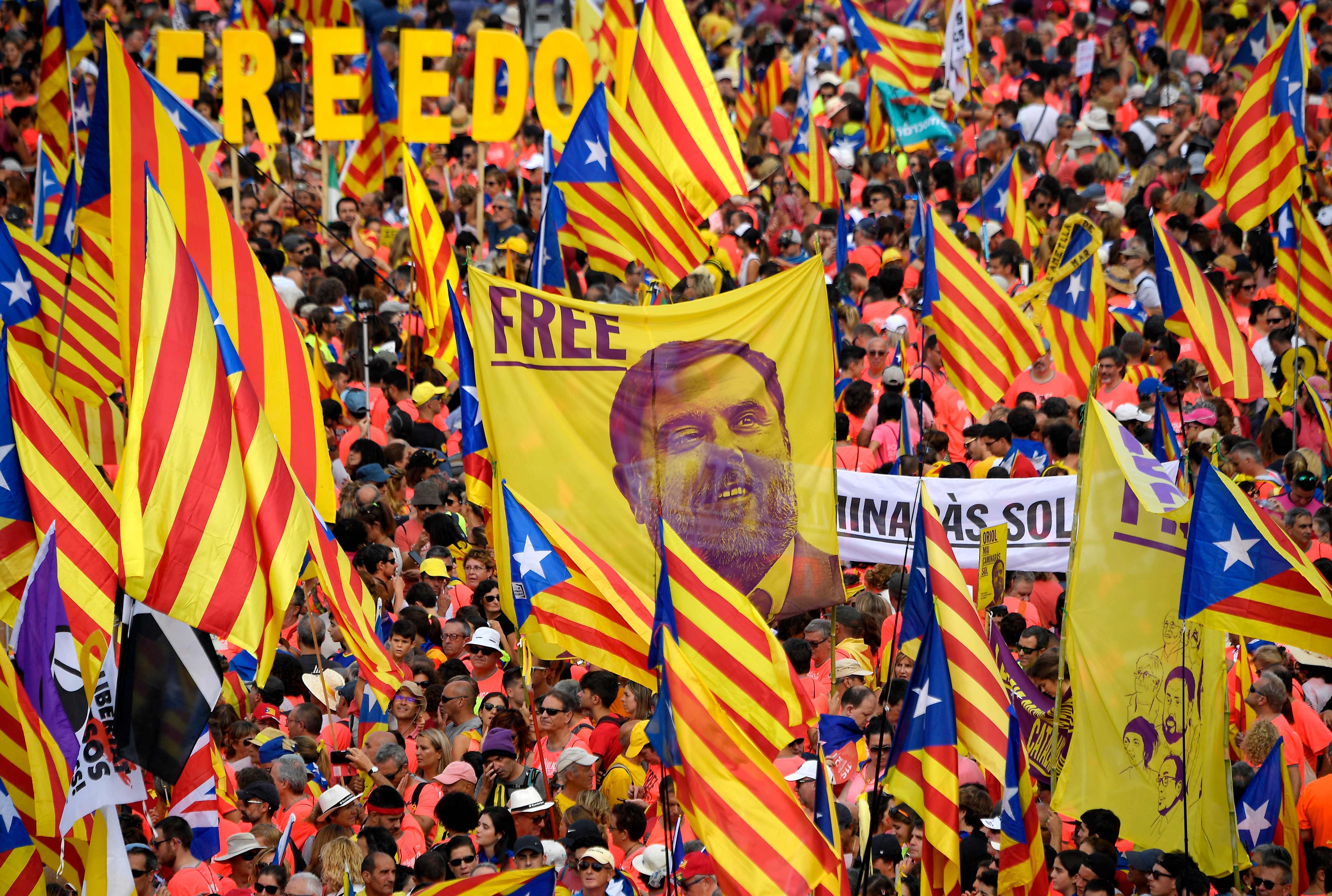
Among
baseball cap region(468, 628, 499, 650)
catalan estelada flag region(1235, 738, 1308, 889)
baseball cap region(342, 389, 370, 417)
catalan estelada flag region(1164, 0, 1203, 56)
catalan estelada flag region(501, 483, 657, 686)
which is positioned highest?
catalan estelada flag region(1164, 0, 1203, 56)

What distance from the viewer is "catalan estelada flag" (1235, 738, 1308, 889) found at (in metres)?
9.20

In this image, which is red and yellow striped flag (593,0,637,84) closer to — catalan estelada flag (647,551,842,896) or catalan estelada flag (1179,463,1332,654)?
catalan estelada flag (1179,463,1332,654)

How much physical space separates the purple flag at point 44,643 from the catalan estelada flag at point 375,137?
10.8 meters

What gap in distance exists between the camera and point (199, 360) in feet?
28.6

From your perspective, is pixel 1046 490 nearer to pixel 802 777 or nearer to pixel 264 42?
pixel 802 777

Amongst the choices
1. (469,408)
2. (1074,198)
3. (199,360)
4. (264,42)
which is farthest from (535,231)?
(199,360)

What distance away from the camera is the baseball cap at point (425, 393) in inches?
564

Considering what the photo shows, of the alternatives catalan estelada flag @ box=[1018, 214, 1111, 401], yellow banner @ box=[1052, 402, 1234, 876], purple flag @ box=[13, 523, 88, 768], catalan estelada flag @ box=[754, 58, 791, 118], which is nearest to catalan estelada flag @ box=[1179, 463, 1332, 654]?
yellow banner @ box=[1052, 402, 1234, 876]

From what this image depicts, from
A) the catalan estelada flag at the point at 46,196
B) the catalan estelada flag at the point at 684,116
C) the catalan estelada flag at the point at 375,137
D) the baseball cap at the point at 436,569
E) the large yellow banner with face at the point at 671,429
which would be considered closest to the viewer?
the large yellow banner with face at the point at 671,429

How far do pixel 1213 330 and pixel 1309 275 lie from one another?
4.62 feet

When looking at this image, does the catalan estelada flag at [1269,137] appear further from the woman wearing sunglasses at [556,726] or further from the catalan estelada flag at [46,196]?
the catalan estelada flag at [46,196]

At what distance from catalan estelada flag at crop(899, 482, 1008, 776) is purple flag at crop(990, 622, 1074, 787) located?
1.08 m

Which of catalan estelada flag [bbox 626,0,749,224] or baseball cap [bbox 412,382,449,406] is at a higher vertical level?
catalan estelada flag [bbox 626,0,749,224]

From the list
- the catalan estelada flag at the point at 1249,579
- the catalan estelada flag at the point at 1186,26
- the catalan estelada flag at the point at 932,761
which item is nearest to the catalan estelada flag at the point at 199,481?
the catalan estelada flag at the point at 932,761
